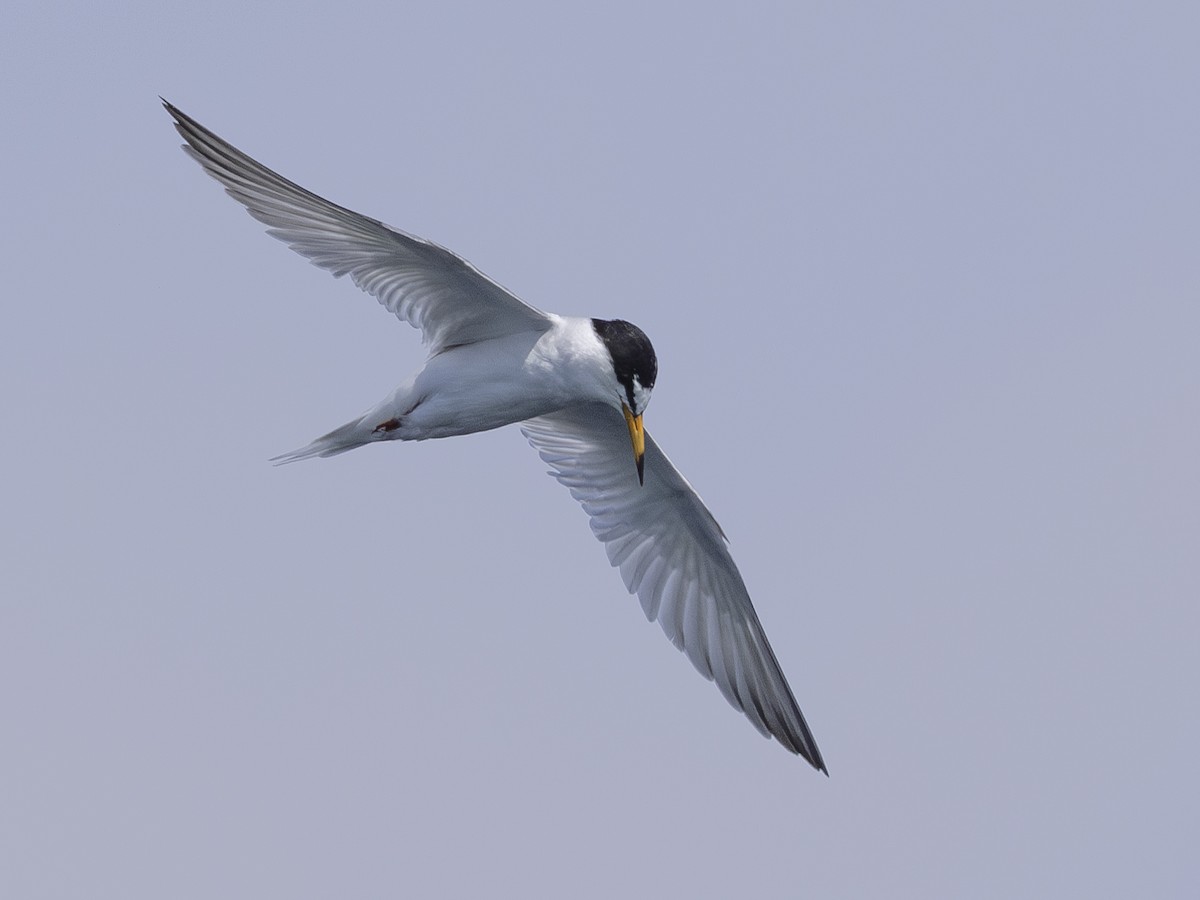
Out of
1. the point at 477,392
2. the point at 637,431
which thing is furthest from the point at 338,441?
the point at 637,431

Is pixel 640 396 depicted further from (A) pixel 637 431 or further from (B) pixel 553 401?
(B) pixel 553 401

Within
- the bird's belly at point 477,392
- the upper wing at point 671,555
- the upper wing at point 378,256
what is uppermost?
the upper wing at point 378,256

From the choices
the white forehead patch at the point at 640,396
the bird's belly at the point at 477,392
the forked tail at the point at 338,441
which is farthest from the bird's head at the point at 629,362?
the forked tail at the point at 338,441

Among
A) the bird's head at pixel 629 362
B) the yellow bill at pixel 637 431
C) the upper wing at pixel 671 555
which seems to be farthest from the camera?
the upper wing at pixel 671 555

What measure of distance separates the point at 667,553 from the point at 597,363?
2549 millimetres

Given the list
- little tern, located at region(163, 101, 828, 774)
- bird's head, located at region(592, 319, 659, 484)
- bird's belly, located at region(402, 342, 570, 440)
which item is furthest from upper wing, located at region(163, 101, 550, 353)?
bird's head, located at region(592, 319, 659, 484)

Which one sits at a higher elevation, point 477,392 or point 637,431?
point 477,392

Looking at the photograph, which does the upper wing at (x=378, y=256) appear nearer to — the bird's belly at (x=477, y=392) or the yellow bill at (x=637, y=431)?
the bird's belly at (x=477, y=392)

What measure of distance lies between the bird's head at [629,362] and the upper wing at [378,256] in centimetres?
50

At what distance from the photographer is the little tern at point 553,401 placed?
30.9 ft

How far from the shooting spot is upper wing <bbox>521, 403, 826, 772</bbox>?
36.8 ft

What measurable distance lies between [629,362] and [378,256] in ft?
5.47

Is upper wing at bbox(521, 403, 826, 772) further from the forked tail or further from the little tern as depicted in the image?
the forked tail

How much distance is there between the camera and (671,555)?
11.6 meters
